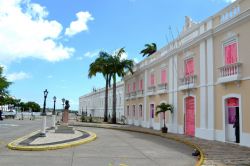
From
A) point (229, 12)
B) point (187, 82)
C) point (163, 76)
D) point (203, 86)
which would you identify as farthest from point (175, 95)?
point (229, 12)

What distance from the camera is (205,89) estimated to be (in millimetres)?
19484

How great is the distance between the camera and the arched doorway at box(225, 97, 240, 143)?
1659cm

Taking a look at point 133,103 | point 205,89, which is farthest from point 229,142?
point 133,103

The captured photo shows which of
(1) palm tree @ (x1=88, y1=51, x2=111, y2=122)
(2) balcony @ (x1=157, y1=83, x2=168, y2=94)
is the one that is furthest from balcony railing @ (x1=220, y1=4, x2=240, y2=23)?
(1) palm tree @ (x1=88, y1=51, x2=111, y2=122)

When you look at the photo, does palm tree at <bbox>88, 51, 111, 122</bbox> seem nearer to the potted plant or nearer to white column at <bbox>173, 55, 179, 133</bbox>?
white column at <bbox>173, 55, 179, 133</bbox>

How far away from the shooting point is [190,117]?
2203 cm

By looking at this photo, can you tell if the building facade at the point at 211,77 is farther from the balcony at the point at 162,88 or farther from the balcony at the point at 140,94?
the balcony at the point at 140,94

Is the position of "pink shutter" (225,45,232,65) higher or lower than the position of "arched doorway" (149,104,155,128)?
higher

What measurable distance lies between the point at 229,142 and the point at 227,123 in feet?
3.52

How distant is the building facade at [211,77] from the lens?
52.7ft

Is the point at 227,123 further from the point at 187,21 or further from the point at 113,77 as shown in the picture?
the point at 113,77

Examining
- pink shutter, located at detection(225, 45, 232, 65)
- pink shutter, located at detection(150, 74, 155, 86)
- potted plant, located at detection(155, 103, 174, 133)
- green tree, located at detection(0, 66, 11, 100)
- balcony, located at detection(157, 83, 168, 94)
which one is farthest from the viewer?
green tree, located at detection(0, 66, 11, 100)

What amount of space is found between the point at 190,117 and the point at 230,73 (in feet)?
20.0

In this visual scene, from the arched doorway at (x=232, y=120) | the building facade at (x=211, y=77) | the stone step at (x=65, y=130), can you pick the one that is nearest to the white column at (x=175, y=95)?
the building facade at (x=211, y=77)
